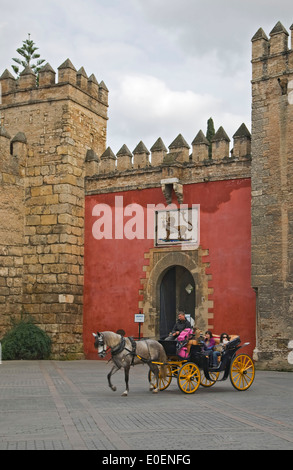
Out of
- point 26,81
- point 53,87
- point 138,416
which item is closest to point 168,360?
point 138,416

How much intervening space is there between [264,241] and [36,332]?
21.5 ft

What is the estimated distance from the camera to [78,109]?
60.2 ft

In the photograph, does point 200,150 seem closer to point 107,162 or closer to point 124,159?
point 124,159

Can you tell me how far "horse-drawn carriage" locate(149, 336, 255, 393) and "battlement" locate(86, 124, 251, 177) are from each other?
21.3ft

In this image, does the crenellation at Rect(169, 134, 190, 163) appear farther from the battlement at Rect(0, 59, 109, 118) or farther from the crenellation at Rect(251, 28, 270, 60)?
the battlement at Rect(0, 59, 109, 118)

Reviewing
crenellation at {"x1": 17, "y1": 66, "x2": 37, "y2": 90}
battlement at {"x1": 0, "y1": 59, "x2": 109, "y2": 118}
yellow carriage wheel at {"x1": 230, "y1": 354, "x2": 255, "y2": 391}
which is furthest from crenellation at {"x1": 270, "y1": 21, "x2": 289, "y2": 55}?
yellow carriage wheel at {"x1": 230, "y1": 354, "x2": 255, "y2": 391}

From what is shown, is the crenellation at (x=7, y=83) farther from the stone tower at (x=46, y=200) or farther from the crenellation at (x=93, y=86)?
the crenellation at (x=93, y=86)

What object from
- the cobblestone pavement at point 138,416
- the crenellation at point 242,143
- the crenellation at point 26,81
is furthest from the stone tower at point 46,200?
the cobblestone pavement at point 138,416

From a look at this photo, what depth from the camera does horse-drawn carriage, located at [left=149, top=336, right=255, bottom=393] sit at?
9.98 meters

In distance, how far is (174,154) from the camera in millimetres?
16797

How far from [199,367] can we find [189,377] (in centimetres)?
31

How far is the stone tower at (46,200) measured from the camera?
56.5 ft
